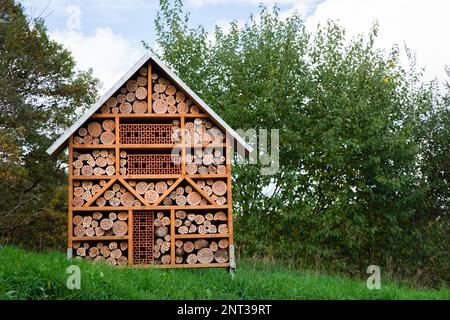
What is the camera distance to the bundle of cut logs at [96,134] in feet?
32.5

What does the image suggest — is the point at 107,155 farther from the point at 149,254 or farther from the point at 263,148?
the point at 263,148

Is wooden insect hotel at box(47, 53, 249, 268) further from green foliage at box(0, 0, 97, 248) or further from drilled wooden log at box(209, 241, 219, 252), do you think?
green foliage at box(0, 0, 97, 248)

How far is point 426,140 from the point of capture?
1566cm

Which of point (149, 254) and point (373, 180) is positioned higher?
point (373, 180)

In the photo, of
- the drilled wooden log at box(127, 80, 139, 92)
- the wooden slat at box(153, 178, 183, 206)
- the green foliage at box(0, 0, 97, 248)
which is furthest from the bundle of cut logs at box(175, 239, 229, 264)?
the green foliage at box(0, 0, 97, 248)

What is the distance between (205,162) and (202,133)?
500mm

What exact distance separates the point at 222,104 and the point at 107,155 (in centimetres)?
540

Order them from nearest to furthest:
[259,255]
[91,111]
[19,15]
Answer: [91,111] < [259,255] < [19,15]

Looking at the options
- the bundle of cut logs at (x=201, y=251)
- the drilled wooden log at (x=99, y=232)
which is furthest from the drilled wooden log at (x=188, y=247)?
the drilled wooden log at (x=99, y=232)

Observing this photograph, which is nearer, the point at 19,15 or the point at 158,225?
the point at 158,225

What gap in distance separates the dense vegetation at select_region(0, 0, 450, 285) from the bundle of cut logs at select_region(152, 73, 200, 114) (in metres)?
3.72
